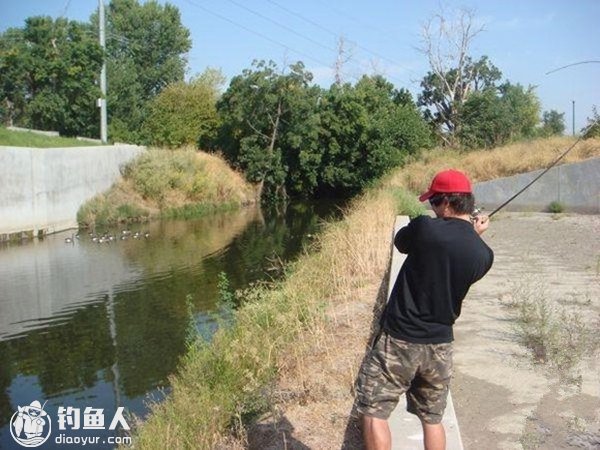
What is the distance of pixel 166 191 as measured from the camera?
30.5 metres


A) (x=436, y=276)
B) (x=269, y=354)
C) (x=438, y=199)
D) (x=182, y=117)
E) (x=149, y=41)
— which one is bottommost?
(x=269, y=354)

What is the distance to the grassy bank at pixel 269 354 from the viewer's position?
5.50m

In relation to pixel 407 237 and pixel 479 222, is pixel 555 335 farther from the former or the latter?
pixel 407 237

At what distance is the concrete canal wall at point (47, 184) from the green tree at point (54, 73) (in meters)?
8.16

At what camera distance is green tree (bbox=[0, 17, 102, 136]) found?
1351 inches

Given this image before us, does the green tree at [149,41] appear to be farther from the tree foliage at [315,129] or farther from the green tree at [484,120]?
the green tree at [484,120]

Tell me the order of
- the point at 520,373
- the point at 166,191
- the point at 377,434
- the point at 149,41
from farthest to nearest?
the point at 149,41 < the point at 166,191 < the point at 520,373 < the point at 377,434

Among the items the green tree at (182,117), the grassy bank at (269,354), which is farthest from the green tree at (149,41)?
the grassy bank at (269,354)

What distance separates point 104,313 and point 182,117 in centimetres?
2976

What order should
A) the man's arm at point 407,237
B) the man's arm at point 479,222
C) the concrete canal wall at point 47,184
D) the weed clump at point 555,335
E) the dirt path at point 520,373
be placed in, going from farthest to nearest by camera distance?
the concrete canal wall at point 47,184
the weed clump at point 555,335
the dirt path at point 520,373
the man's arm at point 479,222
the man's arm at point 407,237

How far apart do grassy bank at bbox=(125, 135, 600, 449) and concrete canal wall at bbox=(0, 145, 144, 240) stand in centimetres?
1304

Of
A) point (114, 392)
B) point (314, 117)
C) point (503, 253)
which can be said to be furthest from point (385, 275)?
point (314, 117)

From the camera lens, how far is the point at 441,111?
1578 inches

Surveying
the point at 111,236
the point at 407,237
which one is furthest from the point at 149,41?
the point at 407,237
